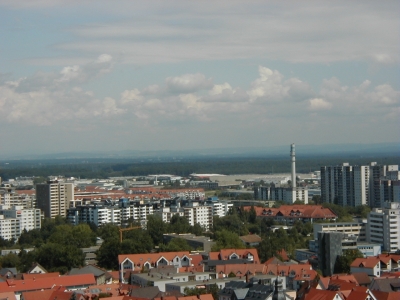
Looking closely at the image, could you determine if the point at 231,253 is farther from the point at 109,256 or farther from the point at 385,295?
the point at 385,295

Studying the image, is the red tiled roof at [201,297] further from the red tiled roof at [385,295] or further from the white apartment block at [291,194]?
the white apartment block at [291,194]

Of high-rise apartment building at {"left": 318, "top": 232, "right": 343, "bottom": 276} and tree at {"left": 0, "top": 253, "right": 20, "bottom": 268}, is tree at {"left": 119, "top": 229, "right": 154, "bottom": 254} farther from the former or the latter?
high-rise apartment building at {"left": 318, "top": 232, "right": 343, "bottom": 276}

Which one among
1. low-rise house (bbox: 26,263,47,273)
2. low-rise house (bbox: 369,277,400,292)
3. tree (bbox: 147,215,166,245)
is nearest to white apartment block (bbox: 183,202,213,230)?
tree (bbox: 147,215,166,245)

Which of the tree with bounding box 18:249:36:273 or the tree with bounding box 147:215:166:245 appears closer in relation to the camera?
the tree with bounding box 18:249:36:273

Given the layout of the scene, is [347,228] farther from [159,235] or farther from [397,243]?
[159,235]

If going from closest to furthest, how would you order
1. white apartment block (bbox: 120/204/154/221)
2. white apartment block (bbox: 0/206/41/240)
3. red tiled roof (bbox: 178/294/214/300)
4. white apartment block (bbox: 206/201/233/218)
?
red tiled roof (bbox: 178/294/214/300) < white apartment block (bbox: 0/206/41/240) < white apartment block (bbox: 120/204/154/221) < white apartment block (bbox: 206/201/233/218)

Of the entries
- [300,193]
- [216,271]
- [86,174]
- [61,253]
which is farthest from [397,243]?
[86,174]

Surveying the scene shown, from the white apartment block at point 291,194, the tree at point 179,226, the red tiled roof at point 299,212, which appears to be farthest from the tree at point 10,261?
the white apartment block at point 291,194
